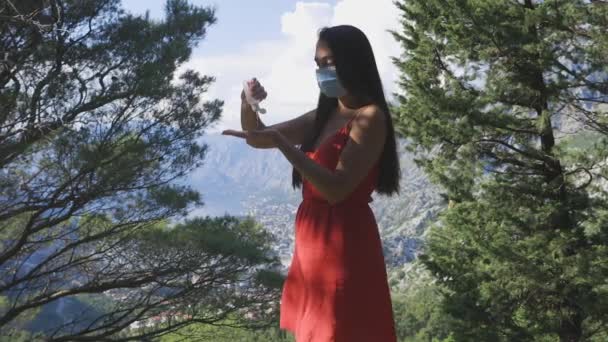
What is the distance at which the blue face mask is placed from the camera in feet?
3.72

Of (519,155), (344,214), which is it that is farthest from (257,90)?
(519,155)

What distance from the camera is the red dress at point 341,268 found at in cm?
110

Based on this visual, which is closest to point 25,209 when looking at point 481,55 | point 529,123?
point 481,55

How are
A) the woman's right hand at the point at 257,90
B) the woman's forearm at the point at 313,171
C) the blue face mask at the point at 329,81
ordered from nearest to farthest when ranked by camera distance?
the woman's forearm at the point at 313,171 < the blue face mask at the point at 329,81 < the woman's right hand at the point at 257,90

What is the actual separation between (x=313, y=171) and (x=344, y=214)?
0.49ft

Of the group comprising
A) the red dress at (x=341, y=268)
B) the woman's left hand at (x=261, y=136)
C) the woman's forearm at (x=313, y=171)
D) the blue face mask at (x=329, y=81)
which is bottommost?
the red dress at (x=341, y=268)

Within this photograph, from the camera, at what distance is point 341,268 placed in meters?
1.10

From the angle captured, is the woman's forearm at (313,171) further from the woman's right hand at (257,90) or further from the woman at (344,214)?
the woman's right hand at (257,90)

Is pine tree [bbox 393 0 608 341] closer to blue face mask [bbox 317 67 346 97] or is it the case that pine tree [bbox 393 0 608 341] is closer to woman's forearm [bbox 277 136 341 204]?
blue face mask [bbox 317 67 346 97]

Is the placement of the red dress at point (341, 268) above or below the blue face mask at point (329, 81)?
below

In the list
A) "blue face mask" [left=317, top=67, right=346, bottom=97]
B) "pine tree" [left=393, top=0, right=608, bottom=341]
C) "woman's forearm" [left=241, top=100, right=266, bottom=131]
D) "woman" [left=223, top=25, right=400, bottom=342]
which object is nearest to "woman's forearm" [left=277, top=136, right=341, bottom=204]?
"woman" [left=223, top=25, right=400, bottom=342]

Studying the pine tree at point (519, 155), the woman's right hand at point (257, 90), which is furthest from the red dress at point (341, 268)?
the pine tree at point (519, 155)

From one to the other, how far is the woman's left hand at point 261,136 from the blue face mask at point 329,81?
0.16 m

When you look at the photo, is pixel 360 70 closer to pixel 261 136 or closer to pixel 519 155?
pixel 261 136
